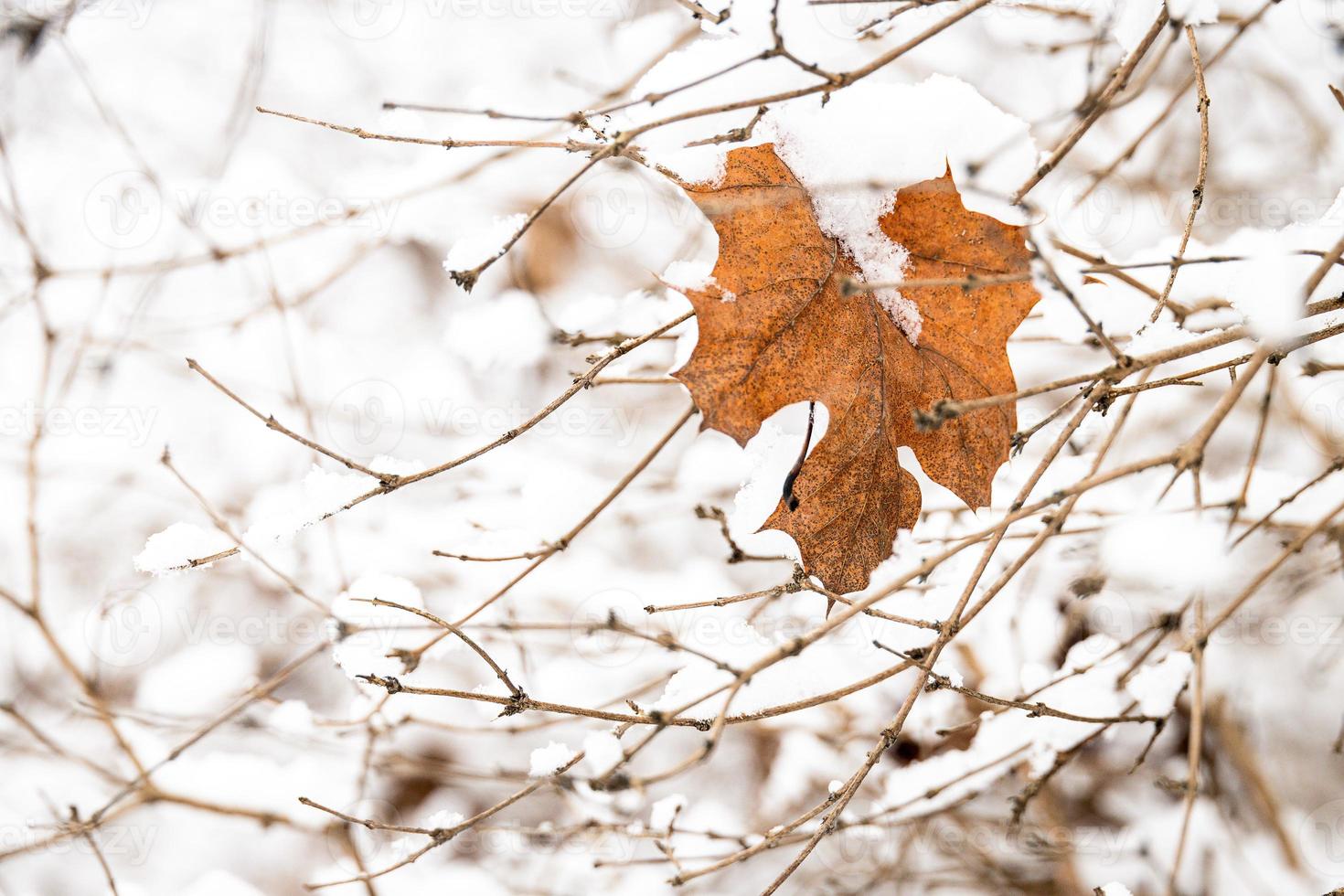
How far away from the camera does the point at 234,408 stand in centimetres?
270

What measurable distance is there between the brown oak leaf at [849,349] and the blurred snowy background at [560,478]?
0.05m

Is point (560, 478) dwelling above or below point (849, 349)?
above

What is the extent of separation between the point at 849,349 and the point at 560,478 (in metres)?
0.79

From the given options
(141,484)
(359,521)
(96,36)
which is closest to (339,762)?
(359,521)

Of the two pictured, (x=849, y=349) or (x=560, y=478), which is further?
(x=560, y=478)

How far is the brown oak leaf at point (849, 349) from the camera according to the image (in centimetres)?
83

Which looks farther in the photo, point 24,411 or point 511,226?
point 24,411

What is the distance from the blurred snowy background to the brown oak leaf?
49 millimetres

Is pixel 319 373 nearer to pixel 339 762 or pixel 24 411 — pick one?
pixel 24 411

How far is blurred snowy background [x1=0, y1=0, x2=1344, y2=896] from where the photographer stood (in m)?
1.04

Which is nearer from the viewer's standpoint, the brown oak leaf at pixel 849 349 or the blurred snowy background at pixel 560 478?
the brown oak leaf at pixel 849 349

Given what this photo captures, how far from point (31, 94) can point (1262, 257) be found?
352cm

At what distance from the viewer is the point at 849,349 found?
2.88 feet

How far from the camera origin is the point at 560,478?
5.04ft
